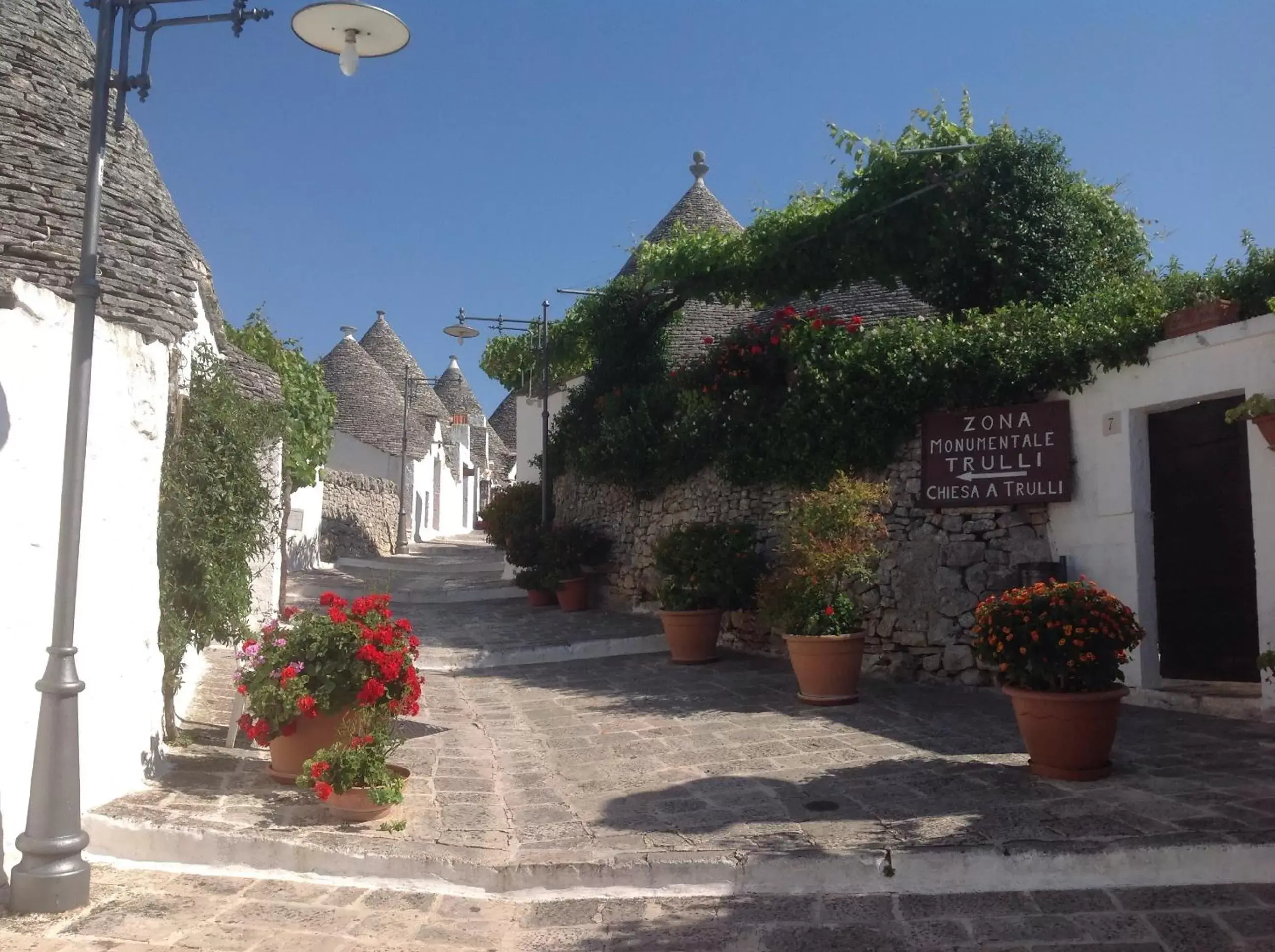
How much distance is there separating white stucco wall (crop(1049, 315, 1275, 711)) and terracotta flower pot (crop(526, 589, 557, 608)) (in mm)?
8670

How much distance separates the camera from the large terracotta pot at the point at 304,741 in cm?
542

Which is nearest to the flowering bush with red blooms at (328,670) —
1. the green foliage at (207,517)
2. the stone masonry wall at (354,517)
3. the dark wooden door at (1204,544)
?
A: the green foliage at (207,517)

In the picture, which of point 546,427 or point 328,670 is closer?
point 328,670

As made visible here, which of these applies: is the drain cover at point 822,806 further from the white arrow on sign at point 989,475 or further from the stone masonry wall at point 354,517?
the stone masonry wall at point 354,517

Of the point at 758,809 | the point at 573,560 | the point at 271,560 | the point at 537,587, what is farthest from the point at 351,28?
the point at 537,587

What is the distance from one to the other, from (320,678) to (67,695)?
1.42m

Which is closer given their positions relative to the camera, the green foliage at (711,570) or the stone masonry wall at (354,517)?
the green foliage at (711,570)

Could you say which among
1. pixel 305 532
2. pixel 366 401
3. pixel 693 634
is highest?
pixel 366 401

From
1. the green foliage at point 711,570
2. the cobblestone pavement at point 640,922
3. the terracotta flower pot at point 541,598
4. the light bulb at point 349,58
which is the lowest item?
the cobblestone pavement at point 640,922

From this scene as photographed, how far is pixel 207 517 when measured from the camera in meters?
Result: 6.43

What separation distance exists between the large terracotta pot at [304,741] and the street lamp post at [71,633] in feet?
4.00

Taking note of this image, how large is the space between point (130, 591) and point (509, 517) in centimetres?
1175

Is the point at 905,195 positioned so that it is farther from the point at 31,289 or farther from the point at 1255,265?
the point at 31,289

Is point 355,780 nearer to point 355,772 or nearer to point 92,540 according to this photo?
point 355,772
